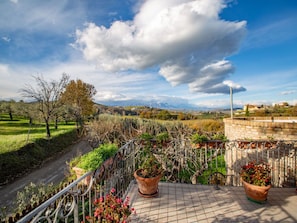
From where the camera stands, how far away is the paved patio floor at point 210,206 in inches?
104

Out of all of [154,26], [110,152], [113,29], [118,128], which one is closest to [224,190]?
[110,152]

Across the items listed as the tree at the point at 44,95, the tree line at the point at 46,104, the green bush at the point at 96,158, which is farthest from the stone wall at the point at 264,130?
the tree at the point at 44,95

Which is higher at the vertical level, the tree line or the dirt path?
the tree line

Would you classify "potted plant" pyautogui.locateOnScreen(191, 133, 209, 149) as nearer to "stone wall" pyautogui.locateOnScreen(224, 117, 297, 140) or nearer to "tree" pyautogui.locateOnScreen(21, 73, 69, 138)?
"stone wall" pyautogui.locateOnScreen(224, 117, 297, 140)

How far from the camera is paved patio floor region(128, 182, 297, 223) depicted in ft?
8.65

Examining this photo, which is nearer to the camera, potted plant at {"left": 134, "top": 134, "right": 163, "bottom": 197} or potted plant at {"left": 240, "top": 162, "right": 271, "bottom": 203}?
potted plant at {"left": 240, "top": 162, "right": 271, "bottom": 203}

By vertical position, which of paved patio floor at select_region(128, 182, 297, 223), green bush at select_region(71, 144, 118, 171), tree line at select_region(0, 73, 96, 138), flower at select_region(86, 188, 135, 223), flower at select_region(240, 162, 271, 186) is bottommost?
paved patio floor at select_region(128, 182, 297, 223)

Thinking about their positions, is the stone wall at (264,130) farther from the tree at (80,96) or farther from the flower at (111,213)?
the tree at (80,96)

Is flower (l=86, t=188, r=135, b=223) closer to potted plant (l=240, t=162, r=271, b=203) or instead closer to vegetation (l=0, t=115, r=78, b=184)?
potted plant (l=240, t=162, r=271, b=203)

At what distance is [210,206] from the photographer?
9.80ft

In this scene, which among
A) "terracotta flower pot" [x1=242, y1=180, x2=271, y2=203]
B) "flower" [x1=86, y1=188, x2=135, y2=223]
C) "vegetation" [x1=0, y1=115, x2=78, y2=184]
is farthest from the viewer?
"vegetation" [x1=0, y1=115, x2=78, y2=184]

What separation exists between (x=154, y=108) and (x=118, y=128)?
9.47m

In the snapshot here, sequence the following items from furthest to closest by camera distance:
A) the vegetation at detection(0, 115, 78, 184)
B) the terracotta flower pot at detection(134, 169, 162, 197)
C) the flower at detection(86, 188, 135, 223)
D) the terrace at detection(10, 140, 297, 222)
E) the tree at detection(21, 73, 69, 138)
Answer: the tree at detection(21, 73, 69, 138), the vegetation at detection(0, 115, 78, 184), the terracotta flower pot at detection(134, 169, 162, 197), the terrace at detection(10, 140, 297, 222), the flower at detection(86, 188, 135, 223)

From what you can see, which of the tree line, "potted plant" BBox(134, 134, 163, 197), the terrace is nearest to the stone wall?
the terrace
